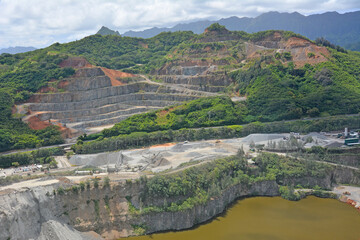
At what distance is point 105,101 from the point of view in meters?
95.6

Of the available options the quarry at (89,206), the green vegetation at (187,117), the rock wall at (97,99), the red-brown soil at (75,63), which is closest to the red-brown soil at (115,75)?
the rock wall at (97,99)

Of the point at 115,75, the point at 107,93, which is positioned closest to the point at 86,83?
the point at 107,93

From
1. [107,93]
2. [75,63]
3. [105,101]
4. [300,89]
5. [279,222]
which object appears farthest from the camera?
[75,63]

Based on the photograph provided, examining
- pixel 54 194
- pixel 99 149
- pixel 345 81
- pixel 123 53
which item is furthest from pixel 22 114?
pixel 345 81

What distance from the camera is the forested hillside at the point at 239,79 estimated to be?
259ft

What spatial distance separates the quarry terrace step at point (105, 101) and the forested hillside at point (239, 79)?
17.5ft

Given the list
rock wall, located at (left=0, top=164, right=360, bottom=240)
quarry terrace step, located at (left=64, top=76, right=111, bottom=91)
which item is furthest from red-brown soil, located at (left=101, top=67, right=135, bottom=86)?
rock wall, located at (left=0, top=164, right=360, bottom=240)

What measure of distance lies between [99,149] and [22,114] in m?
25.8

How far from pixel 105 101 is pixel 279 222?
63.4 m

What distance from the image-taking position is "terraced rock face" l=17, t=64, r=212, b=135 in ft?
286

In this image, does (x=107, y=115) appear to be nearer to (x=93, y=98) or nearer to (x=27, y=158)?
(x=93, y=98)

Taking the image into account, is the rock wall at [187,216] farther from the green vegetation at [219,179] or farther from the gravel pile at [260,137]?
the gravel pile at [260,137]

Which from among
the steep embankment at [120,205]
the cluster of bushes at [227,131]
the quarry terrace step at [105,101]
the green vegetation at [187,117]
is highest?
the quarry terrace step at [105,101]

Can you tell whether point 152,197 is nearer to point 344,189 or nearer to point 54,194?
point 54,194
